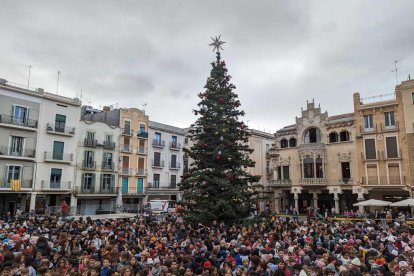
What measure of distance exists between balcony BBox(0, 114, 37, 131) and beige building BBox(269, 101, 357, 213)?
29510 millimetres

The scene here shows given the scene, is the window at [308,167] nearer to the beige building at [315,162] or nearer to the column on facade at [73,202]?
the beige building at [315,162]

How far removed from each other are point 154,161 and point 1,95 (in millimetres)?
21614

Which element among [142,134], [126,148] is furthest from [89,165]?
[142,134]

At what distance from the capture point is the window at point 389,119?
114 ft

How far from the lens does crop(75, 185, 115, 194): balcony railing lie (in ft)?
122

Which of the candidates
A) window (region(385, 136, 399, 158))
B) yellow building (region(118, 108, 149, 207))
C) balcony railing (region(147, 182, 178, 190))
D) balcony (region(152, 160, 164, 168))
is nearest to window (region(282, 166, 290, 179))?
window (region(385, 136, 399, 158))

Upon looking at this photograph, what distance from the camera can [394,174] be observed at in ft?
112

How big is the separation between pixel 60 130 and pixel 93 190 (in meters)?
8.24

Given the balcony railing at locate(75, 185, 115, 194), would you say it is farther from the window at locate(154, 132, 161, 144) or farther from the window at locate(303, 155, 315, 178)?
the window at locate(303, 155, 315, 178)

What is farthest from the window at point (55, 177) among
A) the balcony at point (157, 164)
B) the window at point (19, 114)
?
the balcony at point (157, 164)

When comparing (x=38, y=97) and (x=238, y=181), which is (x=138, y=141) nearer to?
(x=38, y=97)

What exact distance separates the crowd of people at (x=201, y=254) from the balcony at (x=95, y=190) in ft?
68.1

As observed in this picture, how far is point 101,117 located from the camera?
45344 mm

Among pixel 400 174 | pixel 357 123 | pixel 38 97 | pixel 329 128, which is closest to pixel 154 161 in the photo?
pixel 38 97
